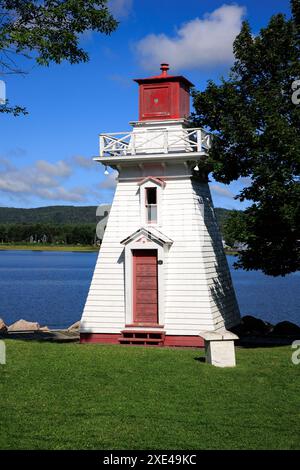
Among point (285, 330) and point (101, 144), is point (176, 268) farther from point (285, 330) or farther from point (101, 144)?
point (285, 330)

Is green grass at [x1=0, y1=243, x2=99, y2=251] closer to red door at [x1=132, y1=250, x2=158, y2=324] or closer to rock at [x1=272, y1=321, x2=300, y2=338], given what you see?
rock at [x1=272, y1=321, x2=300, y2=338]

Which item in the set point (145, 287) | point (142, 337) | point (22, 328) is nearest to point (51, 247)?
point (22, 328)

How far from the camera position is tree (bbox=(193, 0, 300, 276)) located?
61.4 feet

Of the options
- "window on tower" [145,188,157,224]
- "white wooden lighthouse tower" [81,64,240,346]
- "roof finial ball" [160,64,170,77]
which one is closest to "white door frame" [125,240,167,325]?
"white wooden lighthouse tower" [81,64,240,346]

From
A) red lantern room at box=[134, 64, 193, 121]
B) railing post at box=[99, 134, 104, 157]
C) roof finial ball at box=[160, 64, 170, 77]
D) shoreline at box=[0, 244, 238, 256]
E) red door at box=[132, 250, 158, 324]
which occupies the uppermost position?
shoreline at box=[0, 244, 238, 256]

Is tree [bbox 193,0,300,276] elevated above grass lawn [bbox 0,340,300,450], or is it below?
above

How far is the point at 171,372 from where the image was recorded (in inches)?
598

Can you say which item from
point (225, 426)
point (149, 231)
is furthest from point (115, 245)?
point (225, 426)

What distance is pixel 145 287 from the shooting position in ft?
72.0

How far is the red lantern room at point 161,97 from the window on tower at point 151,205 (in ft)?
8.86

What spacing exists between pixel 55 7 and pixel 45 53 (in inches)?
55.3

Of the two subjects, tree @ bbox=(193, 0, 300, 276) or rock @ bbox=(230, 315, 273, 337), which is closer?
tree @ bbox=(193, 0, 300, 276)

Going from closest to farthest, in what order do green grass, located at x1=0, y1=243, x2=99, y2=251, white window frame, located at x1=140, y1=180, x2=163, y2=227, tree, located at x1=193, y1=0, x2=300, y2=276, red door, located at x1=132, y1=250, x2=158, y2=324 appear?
tree, located at x1=193, y1=0, x2=300, y2=276, red door, located at x1=132, y1=250, x2=158, y2=324, white window frame, located at x1=140, y1=180, x2=163, y2=227, green grass, located at x1=0, y1=243, x2=99, y2=251

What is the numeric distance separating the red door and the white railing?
3.64 m
